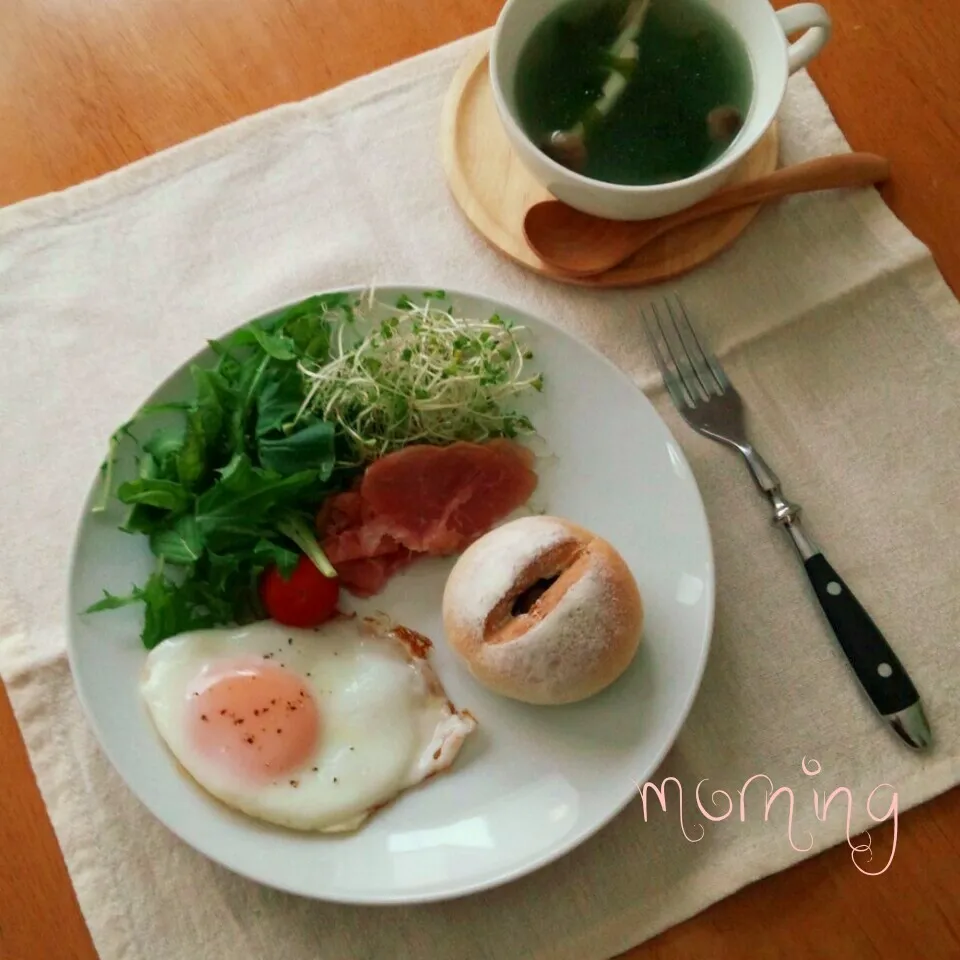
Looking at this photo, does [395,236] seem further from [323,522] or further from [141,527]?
[141,527]

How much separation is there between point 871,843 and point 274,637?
0.82m

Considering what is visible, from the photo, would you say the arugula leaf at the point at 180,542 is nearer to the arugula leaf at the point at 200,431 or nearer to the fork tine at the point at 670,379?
the arugula leaf at the point at 200,431

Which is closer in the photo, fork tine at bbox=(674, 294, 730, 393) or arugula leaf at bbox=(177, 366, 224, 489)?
arugula leaf at bbox=(177, 366, 224, 489)

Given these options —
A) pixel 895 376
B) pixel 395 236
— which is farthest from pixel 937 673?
pixel 395 236

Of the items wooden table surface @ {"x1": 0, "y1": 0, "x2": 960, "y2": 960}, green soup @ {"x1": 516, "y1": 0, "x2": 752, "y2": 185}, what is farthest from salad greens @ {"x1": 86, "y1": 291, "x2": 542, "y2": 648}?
wooden table surface @ {"x1": 0, "y1": 0, "x2": 960, "y2": 960}

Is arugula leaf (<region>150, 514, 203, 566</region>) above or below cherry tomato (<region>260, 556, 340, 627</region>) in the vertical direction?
above

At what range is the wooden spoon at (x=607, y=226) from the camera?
140cm

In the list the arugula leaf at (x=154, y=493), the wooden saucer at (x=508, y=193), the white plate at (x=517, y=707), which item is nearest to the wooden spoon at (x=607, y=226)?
the wooden saucer at (x=508, y=193)

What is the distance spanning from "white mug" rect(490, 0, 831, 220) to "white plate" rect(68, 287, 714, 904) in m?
0.19

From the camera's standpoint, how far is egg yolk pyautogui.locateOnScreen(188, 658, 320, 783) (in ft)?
3.86

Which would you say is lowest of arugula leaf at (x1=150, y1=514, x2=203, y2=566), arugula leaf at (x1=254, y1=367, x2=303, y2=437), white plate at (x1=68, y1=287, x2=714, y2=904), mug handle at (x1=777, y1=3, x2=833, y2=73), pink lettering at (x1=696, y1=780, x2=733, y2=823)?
pink lettering at (x1=696, y1=780, x2=733, y2=823)

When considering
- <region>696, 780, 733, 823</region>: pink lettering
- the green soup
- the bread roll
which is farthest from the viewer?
the green soup

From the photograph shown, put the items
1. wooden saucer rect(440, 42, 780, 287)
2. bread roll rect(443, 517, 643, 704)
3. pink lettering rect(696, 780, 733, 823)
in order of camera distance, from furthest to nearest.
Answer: wooden saucer rect(440, 42, 780, 287) → pink lettering rect(696, 780, 733, 823) → bread roll rect(443, 517, 643, 704)

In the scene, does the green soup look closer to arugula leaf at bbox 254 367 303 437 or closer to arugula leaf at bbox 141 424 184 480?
arugula leaf at bbox 254 367 303 437
